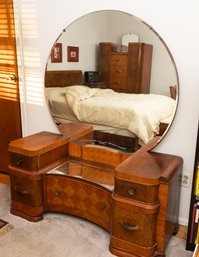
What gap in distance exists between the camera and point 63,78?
2395 mm

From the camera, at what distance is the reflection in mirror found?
2010 mm

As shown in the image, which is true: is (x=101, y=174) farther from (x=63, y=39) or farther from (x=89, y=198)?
(x=63, y=39)

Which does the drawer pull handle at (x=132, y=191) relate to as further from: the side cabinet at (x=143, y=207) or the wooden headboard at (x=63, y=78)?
the wooden headboard at (x=63, y=78)

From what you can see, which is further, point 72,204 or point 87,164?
point 87,164

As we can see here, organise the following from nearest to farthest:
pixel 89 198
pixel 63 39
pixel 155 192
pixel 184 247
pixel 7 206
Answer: pixel 155 192
pixel 184 247
pixel 89 198
pixel 63 39
pixel 7 206

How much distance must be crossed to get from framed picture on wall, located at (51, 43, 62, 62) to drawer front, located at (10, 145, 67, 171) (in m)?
0.76

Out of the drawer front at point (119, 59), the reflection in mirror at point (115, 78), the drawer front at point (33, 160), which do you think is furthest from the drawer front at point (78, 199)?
the drawer front at point (119, 59)

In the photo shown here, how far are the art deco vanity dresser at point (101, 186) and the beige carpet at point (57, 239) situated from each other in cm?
7

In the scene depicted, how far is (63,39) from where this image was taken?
2.34m

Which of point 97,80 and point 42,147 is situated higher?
point 97,80

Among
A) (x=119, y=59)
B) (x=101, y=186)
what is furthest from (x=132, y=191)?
(x=119, y=59)

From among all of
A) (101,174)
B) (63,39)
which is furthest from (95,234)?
(63,39)

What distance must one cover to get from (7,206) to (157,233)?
4.50 feet

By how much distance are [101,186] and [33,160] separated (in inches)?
22.1
